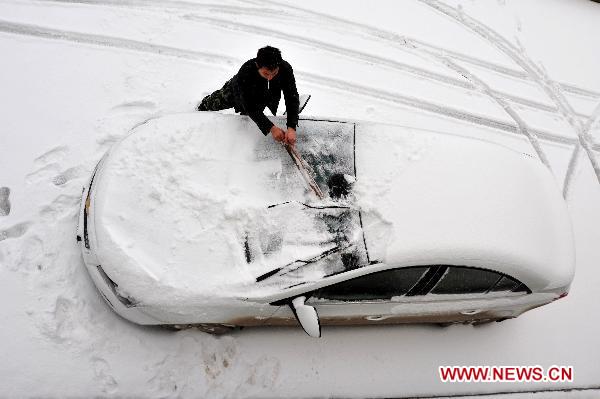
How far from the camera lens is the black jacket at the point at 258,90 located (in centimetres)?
335

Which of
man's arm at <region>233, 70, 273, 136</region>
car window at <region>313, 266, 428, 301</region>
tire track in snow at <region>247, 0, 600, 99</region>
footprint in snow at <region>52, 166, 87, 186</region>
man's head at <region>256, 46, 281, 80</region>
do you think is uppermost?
tire track in snow at <region>247, 0, 600, 99</region>

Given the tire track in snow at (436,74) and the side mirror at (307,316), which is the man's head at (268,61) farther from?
the tire track in snow at (436,74)

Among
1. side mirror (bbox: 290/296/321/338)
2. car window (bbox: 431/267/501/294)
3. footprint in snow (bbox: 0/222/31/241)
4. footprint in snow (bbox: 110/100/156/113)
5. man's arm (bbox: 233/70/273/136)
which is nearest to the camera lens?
side mirror (bbox: 290/296/321/338)

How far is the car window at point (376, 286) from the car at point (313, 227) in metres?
0.01

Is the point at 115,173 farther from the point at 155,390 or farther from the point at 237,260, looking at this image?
the point at 155,390

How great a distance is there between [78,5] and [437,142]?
164 inches

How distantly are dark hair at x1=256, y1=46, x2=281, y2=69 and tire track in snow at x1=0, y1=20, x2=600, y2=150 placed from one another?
1956 millimetres

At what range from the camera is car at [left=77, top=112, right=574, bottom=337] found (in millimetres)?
2975

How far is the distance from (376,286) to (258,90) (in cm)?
171

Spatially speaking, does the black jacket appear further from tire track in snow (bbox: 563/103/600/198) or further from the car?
tire track in snow (bbox: 563/103/600/198)

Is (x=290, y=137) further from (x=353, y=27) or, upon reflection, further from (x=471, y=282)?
(x=353, y=27)

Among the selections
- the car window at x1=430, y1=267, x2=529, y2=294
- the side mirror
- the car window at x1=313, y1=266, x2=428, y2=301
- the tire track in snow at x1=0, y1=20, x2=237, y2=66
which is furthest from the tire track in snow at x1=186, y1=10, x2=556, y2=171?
the side mirror

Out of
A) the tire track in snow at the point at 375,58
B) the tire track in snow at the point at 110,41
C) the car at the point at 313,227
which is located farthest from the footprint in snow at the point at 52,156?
the tire track in snow at the point at 375,58

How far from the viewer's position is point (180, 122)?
3412mm
